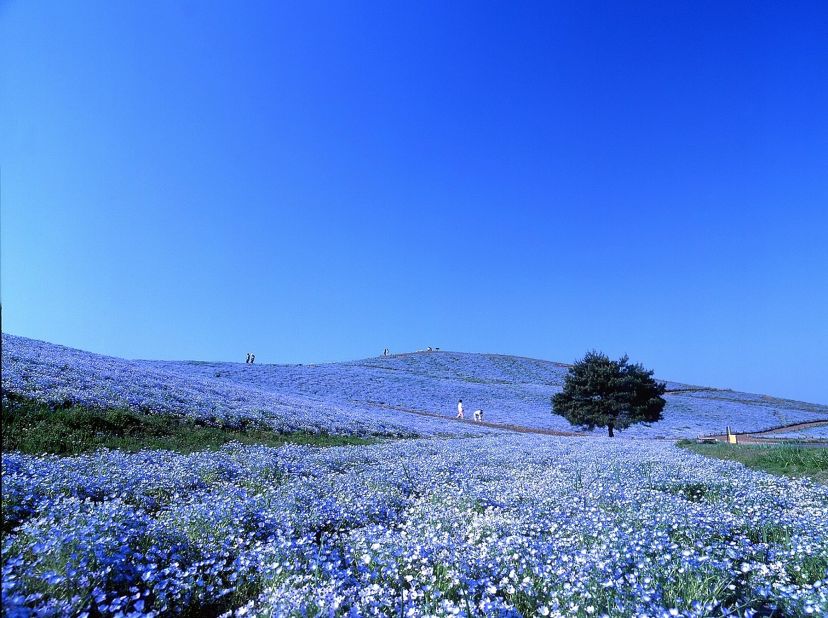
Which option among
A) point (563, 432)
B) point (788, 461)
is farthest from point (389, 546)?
point (563, 432)

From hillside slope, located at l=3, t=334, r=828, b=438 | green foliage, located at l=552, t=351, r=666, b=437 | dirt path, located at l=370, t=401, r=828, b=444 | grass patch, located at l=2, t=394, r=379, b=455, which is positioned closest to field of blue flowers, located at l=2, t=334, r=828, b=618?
grass patch, located at l=2, t=394, r=379, b=455

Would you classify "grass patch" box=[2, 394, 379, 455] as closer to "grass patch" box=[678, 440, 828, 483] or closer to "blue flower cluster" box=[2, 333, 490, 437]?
"blue flower cluster" box=[2, 333, 490, 437]

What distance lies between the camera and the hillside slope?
59.2 feet

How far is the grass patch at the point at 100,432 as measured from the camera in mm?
11492

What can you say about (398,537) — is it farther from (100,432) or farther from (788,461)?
(788,461)

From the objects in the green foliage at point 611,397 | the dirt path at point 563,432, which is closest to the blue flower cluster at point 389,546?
the dirt path at point 563,432

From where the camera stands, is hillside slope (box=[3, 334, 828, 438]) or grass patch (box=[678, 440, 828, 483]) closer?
grass patch (box=[678, 440, 828, 483])

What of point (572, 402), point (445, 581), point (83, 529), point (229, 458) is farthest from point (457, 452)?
point (572, 402)

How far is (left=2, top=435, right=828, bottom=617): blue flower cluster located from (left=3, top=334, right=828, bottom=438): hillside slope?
8892 millimetres

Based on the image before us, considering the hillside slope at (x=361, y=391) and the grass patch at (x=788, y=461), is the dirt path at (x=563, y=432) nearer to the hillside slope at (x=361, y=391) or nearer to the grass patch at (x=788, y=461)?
the hillside slope at (x=361, y=391)

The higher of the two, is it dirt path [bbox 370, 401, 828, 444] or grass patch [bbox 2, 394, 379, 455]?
dirt path [bbox 370, 401, 828, 444]

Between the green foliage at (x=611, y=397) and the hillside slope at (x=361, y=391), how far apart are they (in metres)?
3.20

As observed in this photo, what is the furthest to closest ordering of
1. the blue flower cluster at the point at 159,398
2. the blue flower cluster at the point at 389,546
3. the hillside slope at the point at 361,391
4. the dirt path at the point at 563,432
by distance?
the dirt path at the point at 563,432 < the hillside slope at the point at 361,391 < the blue flower cluster at the point at 159,398 < the blue flower cluster at the point at 389,546

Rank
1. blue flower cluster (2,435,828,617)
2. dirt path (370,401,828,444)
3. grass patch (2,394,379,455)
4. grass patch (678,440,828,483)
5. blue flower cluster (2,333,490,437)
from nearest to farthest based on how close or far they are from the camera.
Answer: blue flower cluster (2,435,828,617)
grass patch (2,394,379,455)
grass patch (678,440,828,483)
blue flower cluster (2,333,490,437)
dirt path (370,401,828,444)
